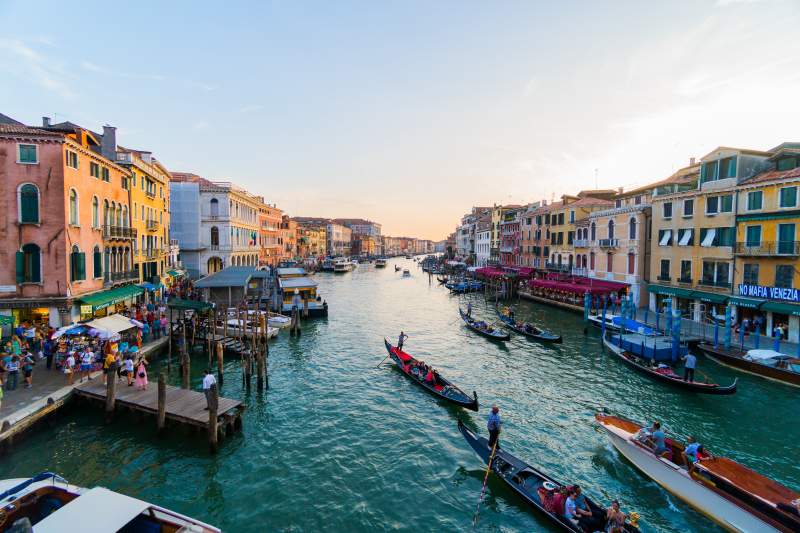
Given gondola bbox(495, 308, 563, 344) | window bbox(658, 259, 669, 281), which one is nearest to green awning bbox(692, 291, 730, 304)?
window bbox(658, 259, 669, 281)

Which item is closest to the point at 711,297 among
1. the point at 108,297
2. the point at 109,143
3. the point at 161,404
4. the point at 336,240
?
the point at 161,404

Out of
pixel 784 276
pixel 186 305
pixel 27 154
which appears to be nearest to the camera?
pixel 27 154

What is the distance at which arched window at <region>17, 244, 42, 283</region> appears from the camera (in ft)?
66.6

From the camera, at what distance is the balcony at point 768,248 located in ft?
79.2

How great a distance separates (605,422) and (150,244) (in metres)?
35.8

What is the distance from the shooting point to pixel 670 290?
32781 mm

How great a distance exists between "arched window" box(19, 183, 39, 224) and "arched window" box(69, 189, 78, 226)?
1.32 m

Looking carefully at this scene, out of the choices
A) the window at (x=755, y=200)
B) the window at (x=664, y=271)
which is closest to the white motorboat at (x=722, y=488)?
the window at (x=755, y=200)

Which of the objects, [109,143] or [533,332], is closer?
[109,143]

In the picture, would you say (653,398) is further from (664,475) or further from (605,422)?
(664,475)

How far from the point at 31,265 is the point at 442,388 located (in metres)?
21.3

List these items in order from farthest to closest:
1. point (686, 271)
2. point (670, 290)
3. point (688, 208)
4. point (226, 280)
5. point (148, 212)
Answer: point (226, 280) < point (148, 212) < point (670, 290) < point (686, 271) < point (688, 208)

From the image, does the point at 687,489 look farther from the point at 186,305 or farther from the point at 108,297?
the point at 108,297

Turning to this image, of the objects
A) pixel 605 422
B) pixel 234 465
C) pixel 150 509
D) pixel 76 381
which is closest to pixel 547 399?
pixel 605 422
